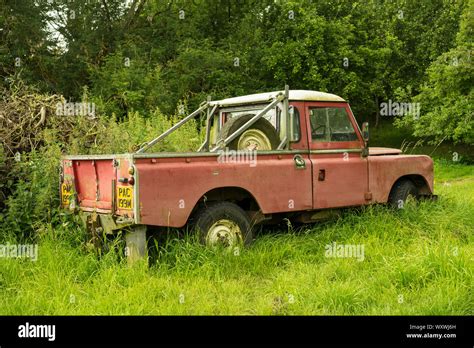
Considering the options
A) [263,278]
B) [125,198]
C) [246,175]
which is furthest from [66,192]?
[263,278]

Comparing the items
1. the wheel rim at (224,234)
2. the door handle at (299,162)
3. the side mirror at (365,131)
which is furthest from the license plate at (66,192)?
the side mirror at (365,131)

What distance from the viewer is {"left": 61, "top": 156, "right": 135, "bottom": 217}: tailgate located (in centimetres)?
612

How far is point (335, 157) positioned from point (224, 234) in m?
2.00

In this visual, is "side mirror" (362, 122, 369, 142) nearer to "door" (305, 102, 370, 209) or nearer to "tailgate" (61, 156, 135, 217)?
"door" (305, 102, 370, 209)

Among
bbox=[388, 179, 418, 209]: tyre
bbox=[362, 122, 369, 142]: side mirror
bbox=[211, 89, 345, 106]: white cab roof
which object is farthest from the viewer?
bbox=[388, 179, 418, 209]: tyre

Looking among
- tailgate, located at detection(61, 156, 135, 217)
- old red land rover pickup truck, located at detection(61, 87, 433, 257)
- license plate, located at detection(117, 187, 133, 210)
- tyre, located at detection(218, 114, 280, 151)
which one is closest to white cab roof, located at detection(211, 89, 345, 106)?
old red land rover pickup truck, located at detection(61, 87, 433, 257)

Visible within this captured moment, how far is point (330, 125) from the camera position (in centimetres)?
794

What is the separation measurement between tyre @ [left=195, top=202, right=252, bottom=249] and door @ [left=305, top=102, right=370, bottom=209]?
111 cm

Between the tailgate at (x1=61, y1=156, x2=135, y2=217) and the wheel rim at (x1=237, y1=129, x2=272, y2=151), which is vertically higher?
the wheel rim at (x1=237, y1=129, x2=272, y2=151)

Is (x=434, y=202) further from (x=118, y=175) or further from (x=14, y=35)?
(x=14, y=35)

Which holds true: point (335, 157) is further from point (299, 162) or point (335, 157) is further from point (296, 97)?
point (296, 97)

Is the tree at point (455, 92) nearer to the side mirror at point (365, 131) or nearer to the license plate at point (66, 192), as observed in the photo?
the side mirror at point (365, 131)

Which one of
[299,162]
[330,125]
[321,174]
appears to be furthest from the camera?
[330,125]

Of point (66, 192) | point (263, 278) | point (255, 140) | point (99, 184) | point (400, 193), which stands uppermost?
point (255, 140)
